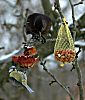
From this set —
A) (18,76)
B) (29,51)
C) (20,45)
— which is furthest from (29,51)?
(20,45)

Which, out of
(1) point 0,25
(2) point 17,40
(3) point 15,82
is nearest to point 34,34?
(3) point 15,82

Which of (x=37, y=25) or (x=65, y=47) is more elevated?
(x=37, y=25)

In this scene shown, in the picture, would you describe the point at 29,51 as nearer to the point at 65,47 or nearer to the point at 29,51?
the point at 29,51

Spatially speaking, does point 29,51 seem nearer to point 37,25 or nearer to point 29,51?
point 29,51

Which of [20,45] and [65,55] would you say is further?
[20,45]

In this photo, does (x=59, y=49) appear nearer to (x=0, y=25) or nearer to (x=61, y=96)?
(x=0, y=25)

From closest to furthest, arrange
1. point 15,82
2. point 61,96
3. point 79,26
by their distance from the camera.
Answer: point 15,82 < point 79,26 < point 61,96

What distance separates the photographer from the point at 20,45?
5.79 metres

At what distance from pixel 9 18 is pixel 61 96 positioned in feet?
8.85

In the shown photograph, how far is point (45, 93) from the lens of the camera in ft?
26.9

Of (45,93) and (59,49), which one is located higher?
(59,49)

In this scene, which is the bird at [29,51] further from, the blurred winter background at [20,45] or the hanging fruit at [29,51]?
the blurred winter background at [20,45]

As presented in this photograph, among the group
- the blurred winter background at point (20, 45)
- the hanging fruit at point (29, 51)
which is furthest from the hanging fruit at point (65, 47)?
the blurred winter background at point (20, 45)

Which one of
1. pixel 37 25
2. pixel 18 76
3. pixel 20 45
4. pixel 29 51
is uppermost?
pixel 37 25
